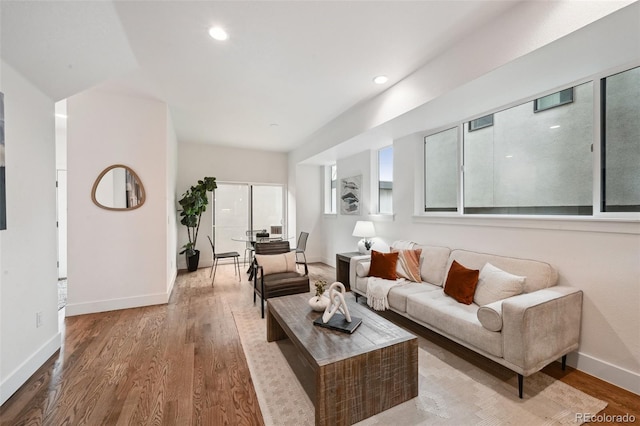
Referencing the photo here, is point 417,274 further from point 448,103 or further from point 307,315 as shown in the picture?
point 448,103

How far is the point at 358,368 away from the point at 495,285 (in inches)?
62.3

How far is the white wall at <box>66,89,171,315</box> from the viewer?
10.9ft

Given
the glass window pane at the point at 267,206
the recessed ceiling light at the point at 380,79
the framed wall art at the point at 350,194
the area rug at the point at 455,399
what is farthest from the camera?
the glass window pane at the point at 267,206

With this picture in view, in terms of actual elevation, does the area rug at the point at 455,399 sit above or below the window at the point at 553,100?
below

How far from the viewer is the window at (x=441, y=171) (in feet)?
11.4

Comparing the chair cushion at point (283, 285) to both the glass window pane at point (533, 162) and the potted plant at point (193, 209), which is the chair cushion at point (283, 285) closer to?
the glass window pane at point (533, 162)

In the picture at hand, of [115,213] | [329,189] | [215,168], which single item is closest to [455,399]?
[115,213]

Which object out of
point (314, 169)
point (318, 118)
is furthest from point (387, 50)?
point (314, 169)

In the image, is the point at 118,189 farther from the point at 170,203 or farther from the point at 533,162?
the point at 533,162

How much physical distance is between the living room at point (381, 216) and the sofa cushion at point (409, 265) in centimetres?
42

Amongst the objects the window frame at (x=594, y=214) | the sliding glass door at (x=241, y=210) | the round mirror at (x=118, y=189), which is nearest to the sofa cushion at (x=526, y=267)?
the window frame at (x=594, y=214)

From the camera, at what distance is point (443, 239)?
3373 millimetres

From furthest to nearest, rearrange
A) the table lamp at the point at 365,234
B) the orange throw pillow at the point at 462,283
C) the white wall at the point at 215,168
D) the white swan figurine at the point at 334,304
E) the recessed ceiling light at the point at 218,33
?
the white wall at the point at 215,168 < the table lamp at the point at 365,234 < the orange throw pillow at the point at 462,283 < the recessed ceiling light at the point at 218,33 < the white swan figurine at the point at 334,304

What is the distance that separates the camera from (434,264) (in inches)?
124
